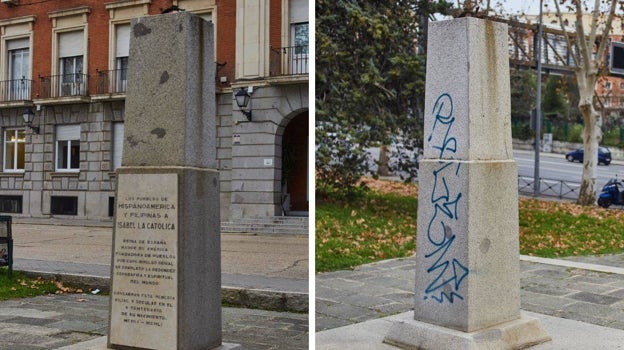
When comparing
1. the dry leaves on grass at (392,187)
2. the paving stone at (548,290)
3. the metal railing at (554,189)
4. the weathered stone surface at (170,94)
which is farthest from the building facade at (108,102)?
the metal railing at (554,189)

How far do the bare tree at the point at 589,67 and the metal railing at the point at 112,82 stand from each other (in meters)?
10.1

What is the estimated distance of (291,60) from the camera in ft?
10.6

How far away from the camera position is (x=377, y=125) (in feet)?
25.2

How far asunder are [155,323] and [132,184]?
63 cm

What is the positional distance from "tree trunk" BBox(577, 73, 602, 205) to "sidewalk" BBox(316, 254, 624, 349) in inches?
278

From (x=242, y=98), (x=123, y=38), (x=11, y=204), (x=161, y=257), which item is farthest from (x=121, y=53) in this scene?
(x=161, y=257)

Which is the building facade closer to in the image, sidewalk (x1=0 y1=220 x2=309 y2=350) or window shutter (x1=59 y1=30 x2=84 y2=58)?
window shutter (x1=59 y1=30 x2=84 y2=58)

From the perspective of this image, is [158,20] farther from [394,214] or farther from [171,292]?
[394,214]

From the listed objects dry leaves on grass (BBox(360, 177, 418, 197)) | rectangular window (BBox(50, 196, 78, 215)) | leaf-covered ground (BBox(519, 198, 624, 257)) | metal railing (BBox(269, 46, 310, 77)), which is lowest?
leaf-covered ground (BBox(519, 198, 624, 257))

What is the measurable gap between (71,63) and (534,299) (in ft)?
13.2

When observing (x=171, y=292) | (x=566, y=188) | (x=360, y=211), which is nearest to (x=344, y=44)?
(x=360, y=211)

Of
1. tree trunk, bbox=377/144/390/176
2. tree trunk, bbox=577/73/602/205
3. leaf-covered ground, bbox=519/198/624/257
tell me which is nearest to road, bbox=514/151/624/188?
tree trunk, bbox=577/73/602/205

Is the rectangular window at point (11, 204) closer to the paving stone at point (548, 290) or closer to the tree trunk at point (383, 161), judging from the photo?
the paving stone at point (548, 290)

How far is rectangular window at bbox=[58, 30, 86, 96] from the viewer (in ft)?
17.1
